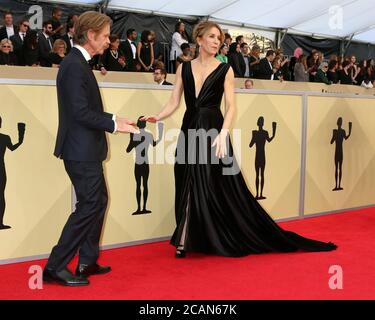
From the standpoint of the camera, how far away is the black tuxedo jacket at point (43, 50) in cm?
830

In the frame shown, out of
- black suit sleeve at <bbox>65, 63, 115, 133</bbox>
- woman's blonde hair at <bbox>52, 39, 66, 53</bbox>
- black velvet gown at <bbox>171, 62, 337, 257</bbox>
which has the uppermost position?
woman's blonde hair at <bbox>52, 39, 66, 53</bbox>

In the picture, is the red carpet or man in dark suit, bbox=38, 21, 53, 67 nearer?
the red carpet

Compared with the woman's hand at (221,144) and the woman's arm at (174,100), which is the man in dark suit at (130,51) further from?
the woman's hand at (221,144)

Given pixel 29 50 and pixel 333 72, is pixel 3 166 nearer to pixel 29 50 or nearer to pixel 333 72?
pixel 29 50

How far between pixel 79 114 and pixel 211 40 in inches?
50.6

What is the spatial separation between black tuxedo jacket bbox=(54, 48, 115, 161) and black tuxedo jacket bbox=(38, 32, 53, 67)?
5296mm

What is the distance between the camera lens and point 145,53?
1017 cm

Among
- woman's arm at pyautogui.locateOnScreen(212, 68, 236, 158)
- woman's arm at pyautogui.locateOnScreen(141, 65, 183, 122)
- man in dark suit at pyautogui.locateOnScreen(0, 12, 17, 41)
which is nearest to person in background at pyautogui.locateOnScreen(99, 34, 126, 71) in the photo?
man in dark suit at pyautogui.locateOnScreen(0, 12, 17, 41)

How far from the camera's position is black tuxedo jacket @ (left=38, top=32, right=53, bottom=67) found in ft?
27.2

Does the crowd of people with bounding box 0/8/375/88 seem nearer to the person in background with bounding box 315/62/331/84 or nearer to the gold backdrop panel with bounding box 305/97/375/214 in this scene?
the person in background with bounding box 315/62/331/84

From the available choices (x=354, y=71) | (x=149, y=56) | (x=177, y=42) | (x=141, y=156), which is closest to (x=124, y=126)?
(x=141, y=156)

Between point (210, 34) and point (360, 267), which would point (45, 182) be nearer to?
point (210, 34)

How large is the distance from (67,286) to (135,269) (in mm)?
585

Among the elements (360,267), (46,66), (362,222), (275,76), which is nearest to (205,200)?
(360,267)
